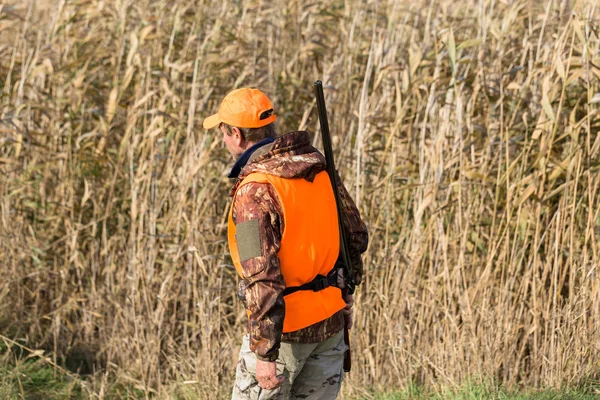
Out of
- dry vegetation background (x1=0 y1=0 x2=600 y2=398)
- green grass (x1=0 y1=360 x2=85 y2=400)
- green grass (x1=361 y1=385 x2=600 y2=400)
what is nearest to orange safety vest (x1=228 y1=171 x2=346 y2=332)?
green grass (x1=361 y1=385 x2=600 y2=400)

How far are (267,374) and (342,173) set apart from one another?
2.50m

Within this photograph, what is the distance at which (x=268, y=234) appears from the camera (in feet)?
9.53

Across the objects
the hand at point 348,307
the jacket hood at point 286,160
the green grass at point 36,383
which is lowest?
the green grass at point 36,383

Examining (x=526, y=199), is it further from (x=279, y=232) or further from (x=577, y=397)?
(x=279, y=232)

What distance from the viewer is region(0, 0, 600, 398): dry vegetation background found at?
4734 millimetres

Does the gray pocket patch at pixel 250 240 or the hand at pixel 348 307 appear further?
the hand at pixel 348 307

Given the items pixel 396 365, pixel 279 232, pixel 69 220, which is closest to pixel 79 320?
pixel 69 220

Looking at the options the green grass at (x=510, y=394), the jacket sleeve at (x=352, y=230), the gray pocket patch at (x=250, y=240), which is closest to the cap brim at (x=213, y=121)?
the gray pocket patch at (x=250, y=240)

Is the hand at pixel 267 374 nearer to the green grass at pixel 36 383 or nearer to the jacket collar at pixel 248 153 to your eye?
the jacket collar at pixel 248 153

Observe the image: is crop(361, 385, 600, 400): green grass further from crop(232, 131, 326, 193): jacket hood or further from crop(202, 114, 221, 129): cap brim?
crop(202, 114, 221, 129): cap brim

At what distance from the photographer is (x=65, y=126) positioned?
5.74 metres

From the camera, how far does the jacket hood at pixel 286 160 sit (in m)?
2.93

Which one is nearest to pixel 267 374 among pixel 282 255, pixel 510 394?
pixel 282 255

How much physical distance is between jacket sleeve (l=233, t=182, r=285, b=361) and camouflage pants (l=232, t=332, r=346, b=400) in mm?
155
